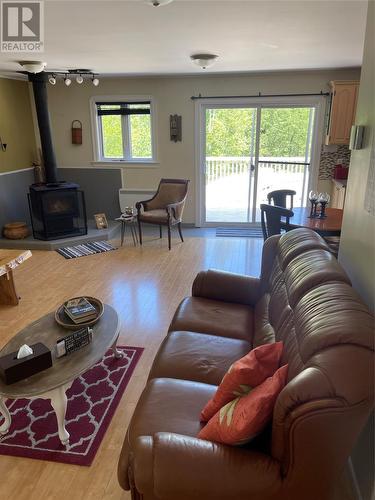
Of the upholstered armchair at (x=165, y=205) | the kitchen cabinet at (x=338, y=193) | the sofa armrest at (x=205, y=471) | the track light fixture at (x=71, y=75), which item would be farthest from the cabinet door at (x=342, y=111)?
the sofa armrest at (x=205, y=471)

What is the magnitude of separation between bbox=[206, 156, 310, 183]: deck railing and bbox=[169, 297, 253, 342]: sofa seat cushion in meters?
3.81

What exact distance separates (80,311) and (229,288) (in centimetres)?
103

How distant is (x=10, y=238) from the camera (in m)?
5.30

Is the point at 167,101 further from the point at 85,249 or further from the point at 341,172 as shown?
the point at 341,172

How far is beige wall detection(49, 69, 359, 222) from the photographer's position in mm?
5340

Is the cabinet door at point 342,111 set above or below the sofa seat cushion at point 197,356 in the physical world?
above

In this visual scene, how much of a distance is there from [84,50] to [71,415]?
10.8 ft

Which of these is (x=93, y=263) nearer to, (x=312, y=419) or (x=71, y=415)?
(x=71, y=415)

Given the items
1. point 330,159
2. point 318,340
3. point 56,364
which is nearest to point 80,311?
point 56,364

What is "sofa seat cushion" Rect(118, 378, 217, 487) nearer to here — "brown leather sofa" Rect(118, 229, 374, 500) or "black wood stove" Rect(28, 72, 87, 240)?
"brown leather sofa" Rect(118, 229, 374, 500)

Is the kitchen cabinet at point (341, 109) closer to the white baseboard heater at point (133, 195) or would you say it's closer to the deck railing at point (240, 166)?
the deck railing at point (240, 166)

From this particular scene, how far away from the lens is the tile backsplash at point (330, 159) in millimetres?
5449

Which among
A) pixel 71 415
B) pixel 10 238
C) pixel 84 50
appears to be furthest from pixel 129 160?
pixel 71 415

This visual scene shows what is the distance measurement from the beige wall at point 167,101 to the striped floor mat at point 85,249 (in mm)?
1356
